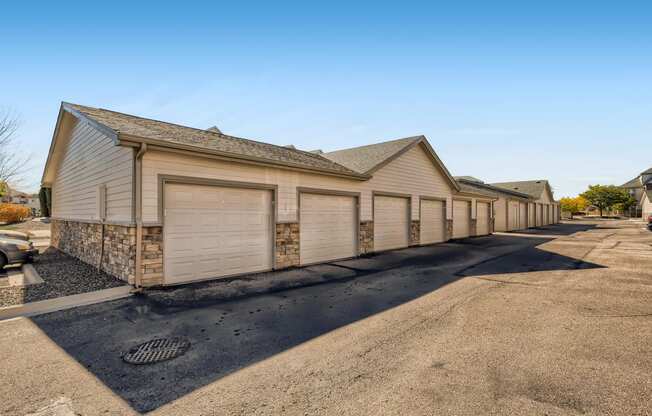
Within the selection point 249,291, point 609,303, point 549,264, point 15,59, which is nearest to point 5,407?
point 249,291

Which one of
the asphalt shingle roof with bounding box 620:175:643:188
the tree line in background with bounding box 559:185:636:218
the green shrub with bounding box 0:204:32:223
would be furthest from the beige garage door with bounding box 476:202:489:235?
the asphalt shingle roof with bounding box 620:175:643:188

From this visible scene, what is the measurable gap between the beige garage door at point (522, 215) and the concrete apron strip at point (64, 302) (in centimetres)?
3401

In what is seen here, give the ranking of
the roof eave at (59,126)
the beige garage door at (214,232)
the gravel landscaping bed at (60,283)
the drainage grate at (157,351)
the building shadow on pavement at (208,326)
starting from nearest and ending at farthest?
1. the building shadow on pavement at (208,326)
2. the drainage grate at (157,351)
3. the gravel landscaping bed at (60,283)
4. the roof eave at (59,126)
5. the beige garage door at (214,232)

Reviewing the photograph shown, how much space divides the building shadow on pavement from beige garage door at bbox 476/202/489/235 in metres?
14.6

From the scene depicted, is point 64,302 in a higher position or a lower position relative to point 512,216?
lower

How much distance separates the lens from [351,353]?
3834 mm

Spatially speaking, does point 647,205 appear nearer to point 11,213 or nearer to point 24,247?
point 24,247

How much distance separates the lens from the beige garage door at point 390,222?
13.4 metres

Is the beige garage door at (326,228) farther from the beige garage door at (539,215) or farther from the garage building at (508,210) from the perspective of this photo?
the beige garage door at (539,215)

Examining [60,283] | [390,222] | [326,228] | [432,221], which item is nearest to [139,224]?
[60,283]

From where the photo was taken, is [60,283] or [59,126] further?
[59,126]

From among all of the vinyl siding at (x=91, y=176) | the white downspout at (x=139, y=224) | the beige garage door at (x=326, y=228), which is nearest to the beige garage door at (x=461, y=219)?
the beige garage door at (x=326, y=228)

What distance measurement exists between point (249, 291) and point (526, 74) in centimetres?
1366

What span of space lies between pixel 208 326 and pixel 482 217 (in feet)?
72.5
